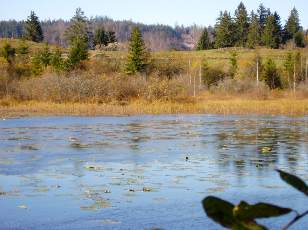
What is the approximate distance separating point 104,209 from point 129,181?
8.93 ft

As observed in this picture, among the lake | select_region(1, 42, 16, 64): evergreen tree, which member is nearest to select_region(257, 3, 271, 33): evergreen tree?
select_region(1, 42, 16, 64): evergreen tree

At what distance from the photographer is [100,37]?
9381cm

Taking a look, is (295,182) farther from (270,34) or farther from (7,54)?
(270,34)

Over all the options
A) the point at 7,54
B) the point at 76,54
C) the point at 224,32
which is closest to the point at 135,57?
the point at 76,54

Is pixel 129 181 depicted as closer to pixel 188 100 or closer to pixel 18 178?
pixel 18 178

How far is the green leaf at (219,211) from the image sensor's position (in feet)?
2.47

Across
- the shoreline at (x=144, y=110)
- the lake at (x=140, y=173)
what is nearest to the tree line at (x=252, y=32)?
the shoreline at (x=144, y=110)

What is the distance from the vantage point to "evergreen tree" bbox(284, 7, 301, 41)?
95.7 meters

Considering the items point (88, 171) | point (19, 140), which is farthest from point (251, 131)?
point (88, 171)

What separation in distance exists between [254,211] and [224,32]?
9181 centimetres

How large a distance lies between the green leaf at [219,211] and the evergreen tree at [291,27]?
9747 cm

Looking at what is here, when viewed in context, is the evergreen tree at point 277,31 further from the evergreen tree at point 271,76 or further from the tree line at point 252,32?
the evergreen tree at point 271,76

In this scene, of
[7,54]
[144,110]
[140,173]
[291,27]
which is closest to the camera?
[140,173]

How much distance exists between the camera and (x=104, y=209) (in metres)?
9.40
